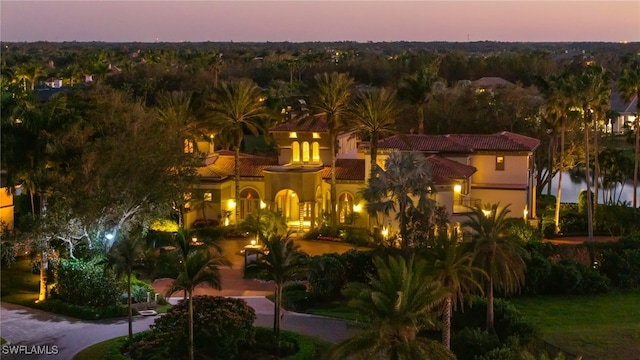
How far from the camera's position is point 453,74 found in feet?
359

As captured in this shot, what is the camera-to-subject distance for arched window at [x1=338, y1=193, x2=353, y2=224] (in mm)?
44000

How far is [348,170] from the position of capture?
44469 mm

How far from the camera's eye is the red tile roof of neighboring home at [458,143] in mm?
43125

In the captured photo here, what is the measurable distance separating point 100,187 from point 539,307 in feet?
57.9

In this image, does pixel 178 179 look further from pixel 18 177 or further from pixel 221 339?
pixel 221 339

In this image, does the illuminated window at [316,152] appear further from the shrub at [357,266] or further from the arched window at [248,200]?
the shrub at [357,266]

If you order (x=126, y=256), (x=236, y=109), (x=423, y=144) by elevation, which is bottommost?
(x=126, y=256)

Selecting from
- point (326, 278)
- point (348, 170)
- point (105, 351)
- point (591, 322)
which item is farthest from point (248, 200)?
point (591, 322)

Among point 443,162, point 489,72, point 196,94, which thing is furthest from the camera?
point 489,72

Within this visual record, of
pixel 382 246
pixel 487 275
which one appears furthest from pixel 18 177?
pixel 487 275

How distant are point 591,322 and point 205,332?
14.6 m

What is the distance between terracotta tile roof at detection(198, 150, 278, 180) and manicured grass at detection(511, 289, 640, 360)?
18.4m

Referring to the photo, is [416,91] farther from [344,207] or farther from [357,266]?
[357,266]

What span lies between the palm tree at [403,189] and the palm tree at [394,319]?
1327 cm
